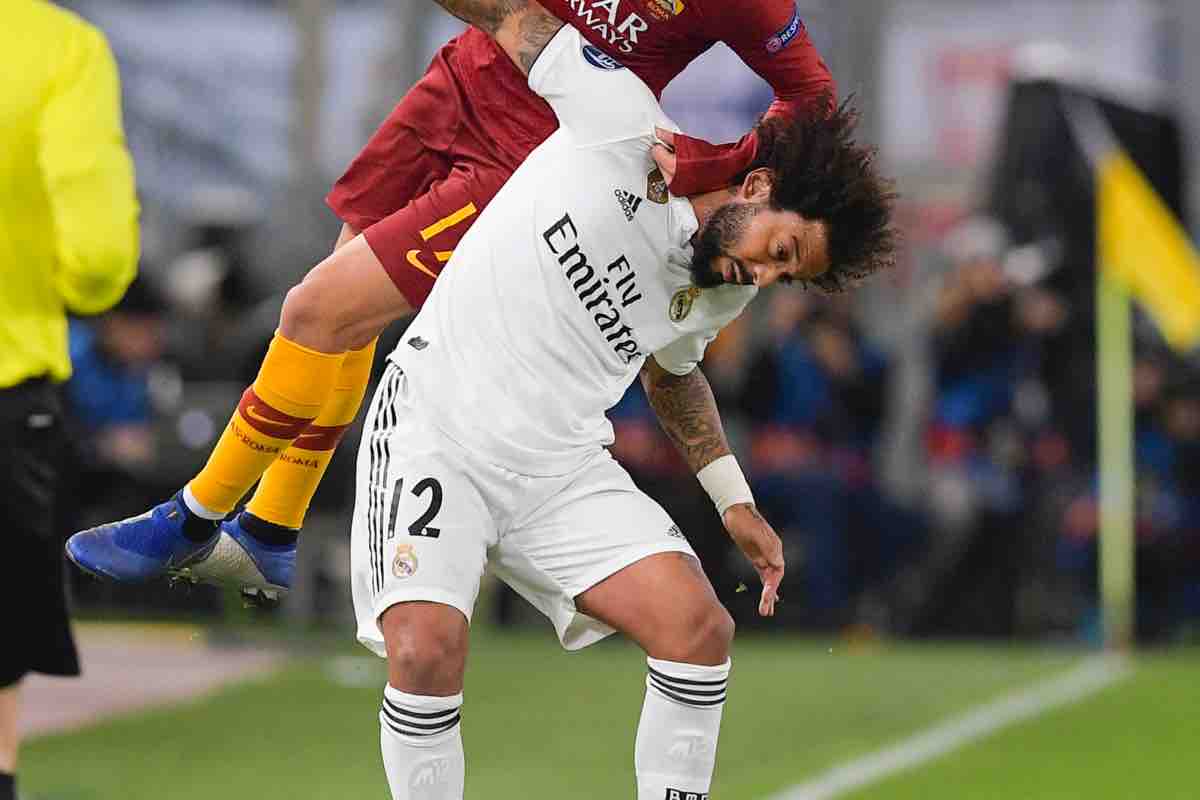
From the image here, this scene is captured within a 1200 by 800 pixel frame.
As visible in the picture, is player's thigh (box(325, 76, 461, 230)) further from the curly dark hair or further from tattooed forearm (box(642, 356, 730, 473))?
the curly dark hair

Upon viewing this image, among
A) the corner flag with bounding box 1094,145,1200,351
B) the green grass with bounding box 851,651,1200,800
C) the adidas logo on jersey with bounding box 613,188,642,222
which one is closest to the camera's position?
the adidas logo on jersey with bounding box 613,188,642,222

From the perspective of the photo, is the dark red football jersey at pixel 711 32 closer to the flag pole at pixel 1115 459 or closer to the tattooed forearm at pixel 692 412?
the tattooed forearm at pixel 692 412

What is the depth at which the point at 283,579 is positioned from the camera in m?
6.53

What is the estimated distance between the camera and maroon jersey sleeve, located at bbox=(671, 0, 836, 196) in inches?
230

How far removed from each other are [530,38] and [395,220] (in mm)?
595

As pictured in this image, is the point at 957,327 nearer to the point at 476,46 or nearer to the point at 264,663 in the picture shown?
the point at 264,663

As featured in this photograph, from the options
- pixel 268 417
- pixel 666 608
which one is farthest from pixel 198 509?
pixel 666 608

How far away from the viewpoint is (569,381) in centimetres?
600

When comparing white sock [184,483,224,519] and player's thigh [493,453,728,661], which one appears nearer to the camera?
player's thigh [493,453,728,661]

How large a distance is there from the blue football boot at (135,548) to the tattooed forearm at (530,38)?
1.51m

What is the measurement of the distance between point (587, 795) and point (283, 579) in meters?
3.23

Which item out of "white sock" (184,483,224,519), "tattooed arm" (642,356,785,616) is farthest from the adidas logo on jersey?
"white sock" (184,483,224,519)

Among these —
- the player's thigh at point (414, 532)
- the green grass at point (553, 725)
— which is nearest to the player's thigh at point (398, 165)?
the player's thigh at point (414, 532)

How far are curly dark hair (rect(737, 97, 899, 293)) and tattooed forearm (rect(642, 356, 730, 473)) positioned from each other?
2.06 ft
